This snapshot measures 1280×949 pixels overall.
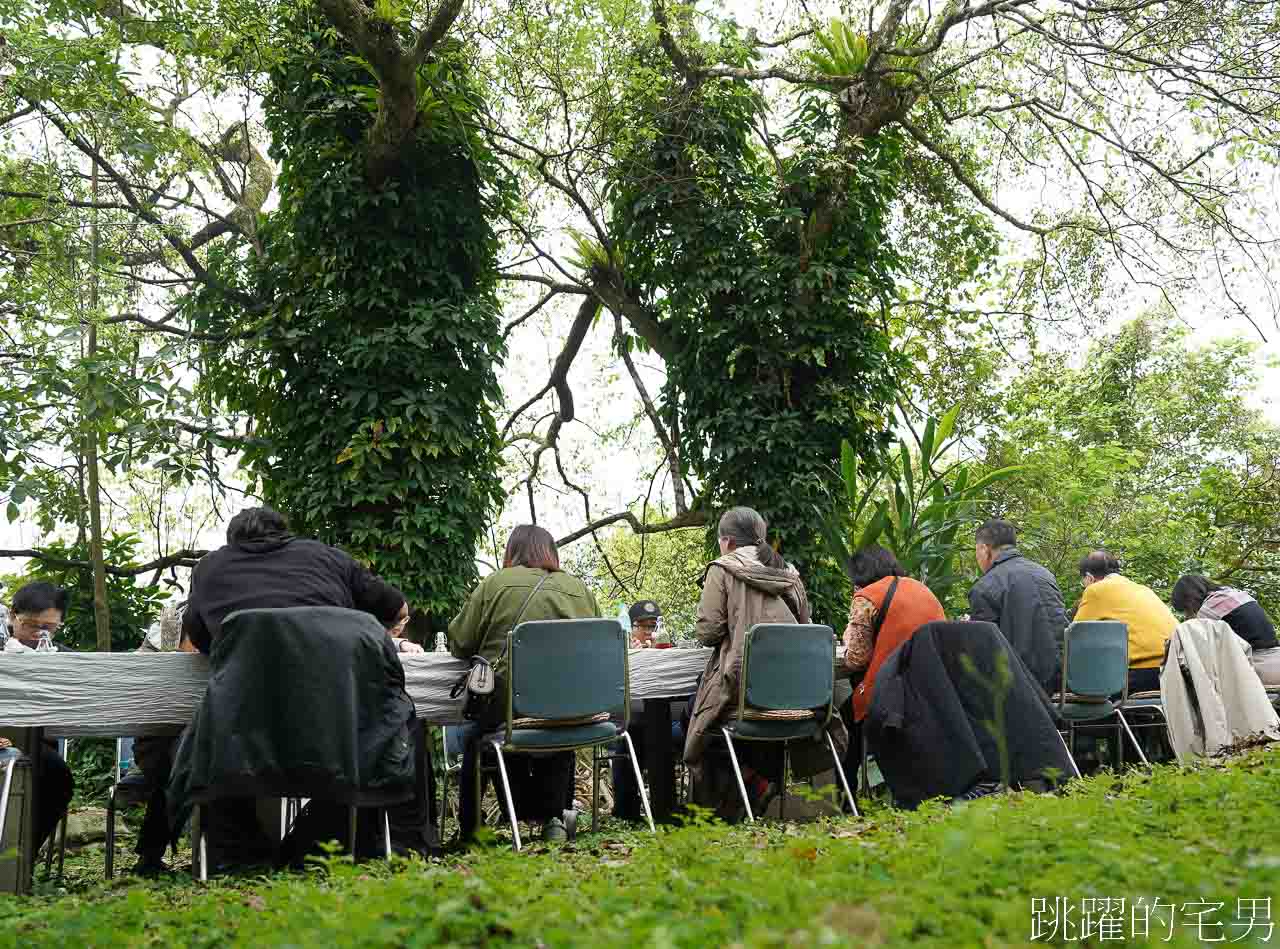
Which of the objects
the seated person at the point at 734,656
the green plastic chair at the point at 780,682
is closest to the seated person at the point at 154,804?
the seated person at the point at 734,656

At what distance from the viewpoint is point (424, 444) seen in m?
8.56

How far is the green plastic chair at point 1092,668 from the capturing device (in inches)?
240

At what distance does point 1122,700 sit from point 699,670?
2.88m

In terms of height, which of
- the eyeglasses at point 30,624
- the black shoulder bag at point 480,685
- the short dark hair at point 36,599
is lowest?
the black shoulder bag at point 480,685

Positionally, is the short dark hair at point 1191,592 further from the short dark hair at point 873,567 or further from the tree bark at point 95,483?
the tree bark at point 95,483

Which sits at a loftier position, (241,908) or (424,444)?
(424,444)

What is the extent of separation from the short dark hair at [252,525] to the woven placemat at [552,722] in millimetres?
1137

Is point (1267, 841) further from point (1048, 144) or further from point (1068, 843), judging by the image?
point (1048, 144)

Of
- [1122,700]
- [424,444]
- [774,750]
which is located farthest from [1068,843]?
[424,444]

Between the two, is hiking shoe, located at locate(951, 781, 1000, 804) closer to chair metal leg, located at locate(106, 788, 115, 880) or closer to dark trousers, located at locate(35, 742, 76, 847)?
chair metal leg, located at locate(106, 788, 115, 880)

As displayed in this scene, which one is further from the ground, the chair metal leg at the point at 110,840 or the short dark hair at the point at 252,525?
the short dark hair at the point at 252,525

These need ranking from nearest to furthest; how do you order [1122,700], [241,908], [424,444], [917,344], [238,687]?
1. [241,908]
2. [238,687]
3. [1122,700]
4. [424,444]
5. [917,344]

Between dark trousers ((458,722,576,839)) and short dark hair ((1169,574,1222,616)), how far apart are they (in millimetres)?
4154

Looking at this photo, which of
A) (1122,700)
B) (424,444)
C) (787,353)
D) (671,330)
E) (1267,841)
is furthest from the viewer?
(671,330)
